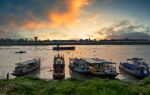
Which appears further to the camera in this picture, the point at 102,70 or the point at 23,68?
the point at 23,68

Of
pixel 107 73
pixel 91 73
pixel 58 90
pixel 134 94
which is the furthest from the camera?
pixel 91 73

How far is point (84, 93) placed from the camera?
19.5m

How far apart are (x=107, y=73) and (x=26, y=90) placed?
3887 centimetres

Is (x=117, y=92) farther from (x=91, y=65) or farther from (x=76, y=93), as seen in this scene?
(x=91, y=65)

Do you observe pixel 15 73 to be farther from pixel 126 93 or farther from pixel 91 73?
pixel 126 93

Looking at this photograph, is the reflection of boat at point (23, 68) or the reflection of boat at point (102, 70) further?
the reflection of boat at point (23, 68)

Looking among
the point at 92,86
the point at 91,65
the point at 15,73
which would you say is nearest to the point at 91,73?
the point at 91,65

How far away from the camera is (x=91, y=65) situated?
6738cm

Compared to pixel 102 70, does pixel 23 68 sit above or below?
below

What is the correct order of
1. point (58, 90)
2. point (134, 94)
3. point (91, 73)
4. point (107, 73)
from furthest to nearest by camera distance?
point (91, 73)
point (107, 73)
point (58, 90)
point (134, 94)

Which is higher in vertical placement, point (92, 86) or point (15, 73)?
point (92, 86)

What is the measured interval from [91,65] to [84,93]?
48.0 meters

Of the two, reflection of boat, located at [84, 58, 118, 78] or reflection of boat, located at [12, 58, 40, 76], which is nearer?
reflection of boat, located at [84, 58, 118, 78]

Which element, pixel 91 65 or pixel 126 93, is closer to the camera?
pixel 126 93
